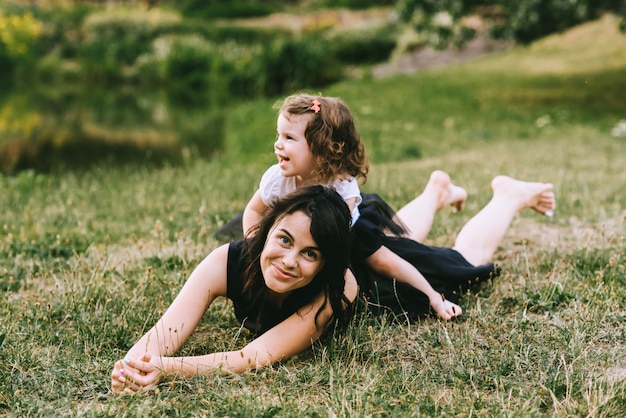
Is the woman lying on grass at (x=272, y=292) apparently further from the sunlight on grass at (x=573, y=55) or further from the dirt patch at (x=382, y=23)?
the sunlight on grass at (x=573, y=55)

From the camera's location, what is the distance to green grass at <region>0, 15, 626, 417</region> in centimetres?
268

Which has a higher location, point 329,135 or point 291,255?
point 329,135

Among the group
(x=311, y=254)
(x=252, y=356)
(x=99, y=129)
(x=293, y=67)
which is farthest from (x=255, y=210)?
(x=293, y=67)

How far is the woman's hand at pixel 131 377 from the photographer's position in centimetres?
275

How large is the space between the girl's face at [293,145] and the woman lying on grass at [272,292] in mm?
365

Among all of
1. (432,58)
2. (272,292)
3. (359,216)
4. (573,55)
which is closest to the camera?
(272,292)

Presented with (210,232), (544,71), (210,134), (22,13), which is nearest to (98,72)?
(22,13)

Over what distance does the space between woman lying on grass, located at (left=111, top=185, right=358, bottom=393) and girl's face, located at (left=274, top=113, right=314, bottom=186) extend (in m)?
0.36

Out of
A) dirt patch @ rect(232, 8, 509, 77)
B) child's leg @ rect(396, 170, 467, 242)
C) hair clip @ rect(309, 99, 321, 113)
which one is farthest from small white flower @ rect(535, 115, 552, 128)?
hair clip @ rect(309, 99, 321, 113)

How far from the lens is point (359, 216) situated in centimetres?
388

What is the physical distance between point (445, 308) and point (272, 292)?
90 cm

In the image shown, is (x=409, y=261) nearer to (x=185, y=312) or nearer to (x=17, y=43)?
(x=185, y=312)

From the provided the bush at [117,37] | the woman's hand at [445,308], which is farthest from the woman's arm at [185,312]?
the bush at [117,37]

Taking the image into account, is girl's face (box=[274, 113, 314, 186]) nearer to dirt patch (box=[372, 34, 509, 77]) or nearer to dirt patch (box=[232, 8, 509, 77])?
dirt patch (box=[232, 8, 509, 77])
